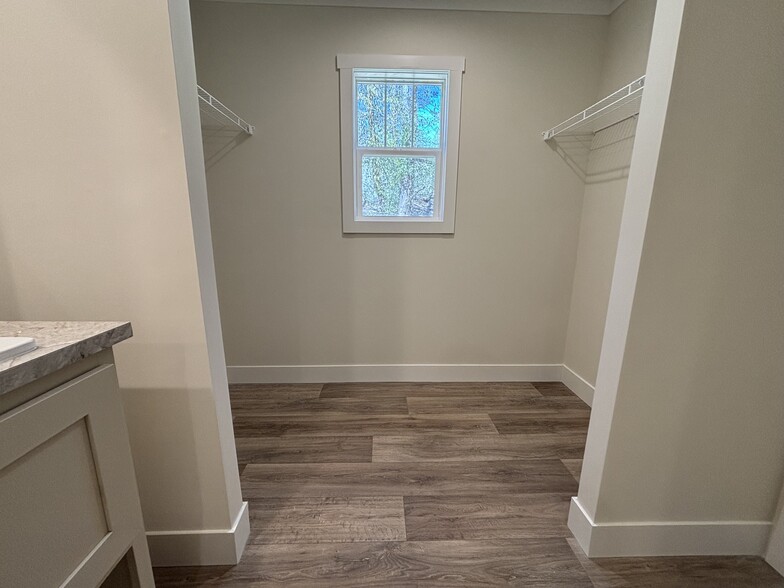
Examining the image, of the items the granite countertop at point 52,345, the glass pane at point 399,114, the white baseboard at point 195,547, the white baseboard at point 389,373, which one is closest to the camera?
the granite countertop at point 52,345

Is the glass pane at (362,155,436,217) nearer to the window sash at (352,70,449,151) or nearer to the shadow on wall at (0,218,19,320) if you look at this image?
the window sash at (352,70,449,151)

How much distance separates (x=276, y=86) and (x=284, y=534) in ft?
7.99

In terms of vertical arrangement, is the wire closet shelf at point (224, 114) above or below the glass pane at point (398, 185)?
above

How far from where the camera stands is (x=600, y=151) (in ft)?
6.75

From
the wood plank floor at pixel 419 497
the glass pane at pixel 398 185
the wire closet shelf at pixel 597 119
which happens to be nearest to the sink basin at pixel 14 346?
the wood plank floor at pixel 419 497

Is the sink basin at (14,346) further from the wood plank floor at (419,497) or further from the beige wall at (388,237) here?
the beige wall at (388,237)

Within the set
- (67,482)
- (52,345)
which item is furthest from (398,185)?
(67,482)

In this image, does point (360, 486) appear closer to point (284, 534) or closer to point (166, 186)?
point (284, 534)

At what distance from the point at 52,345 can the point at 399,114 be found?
2.22 meters

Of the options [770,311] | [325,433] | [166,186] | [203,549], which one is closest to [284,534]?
[203,549]

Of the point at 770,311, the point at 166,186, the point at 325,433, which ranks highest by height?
the point at 166,186

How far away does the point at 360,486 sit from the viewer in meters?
1.46

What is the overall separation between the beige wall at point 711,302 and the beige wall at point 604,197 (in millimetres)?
958

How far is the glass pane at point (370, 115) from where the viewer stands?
215cm
